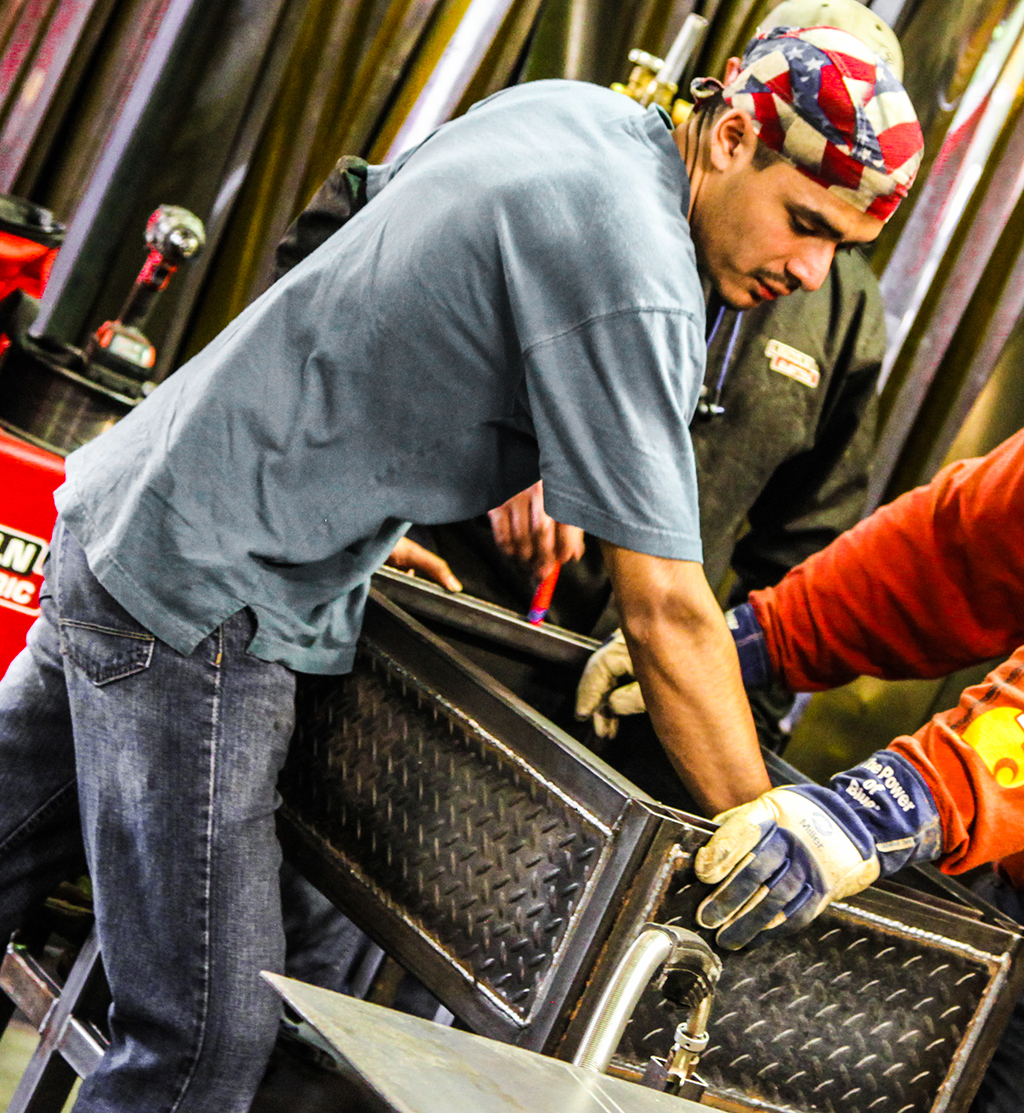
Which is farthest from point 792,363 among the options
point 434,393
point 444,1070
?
point 444,1070

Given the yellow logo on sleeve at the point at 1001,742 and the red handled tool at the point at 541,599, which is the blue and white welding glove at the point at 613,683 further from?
the yellow logo on sleeve at the point at 1001,742

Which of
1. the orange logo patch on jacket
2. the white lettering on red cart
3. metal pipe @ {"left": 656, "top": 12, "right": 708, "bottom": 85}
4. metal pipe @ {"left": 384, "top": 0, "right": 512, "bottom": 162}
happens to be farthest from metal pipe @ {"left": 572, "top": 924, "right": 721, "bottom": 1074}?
metal pipe @ {"left": 384, "top": 0, "right": 512, "bottom": 162}

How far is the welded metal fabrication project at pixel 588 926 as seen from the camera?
1010 mm

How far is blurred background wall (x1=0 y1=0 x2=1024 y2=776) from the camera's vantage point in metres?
2.40

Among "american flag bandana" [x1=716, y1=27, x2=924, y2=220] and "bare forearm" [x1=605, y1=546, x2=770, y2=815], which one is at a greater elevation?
"american flag bandana" [x1=716, y1=27, x2=924, y2=220]

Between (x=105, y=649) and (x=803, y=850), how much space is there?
705mm

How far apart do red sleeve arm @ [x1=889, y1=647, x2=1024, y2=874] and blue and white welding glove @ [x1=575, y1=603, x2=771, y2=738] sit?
306 mm

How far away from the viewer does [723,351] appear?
2141mm

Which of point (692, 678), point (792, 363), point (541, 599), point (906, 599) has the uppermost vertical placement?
point (792, 363)

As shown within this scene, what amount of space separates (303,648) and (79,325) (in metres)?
1.52

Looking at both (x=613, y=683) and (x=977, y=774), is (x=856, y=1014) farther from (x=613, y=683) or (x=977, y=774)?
(x=613, y=683)

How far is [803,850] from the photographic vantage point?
1047mm

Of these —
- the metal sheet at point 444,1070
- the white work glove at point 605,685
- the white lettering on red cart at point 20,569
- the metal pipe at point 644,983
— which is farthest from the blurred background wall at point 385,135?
the metal sheet at point 444,1070

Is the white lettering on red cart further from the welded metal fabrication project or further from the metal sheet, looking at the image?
the metal sheet
